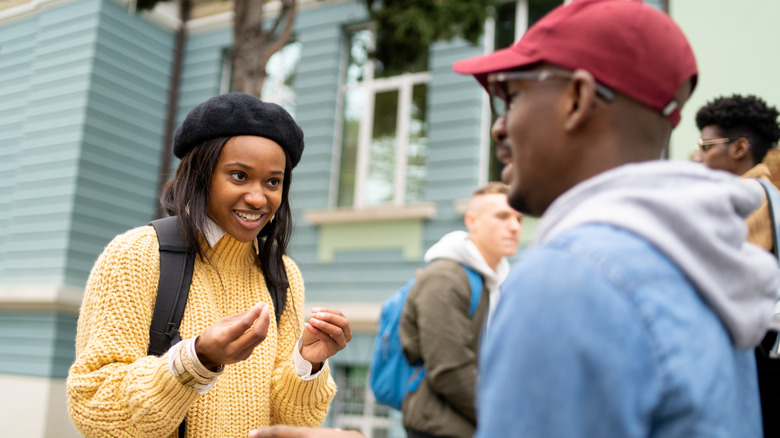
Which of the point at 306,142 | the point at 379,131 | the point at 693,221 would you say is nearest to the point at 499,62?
the point at 693,221

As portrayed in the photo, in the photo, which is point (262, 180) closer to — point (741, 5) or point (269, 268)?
point (269, 268)

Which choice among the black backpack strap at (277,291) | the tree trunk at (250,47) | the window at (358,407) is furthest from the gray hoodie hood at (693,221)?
the window at (358,407)

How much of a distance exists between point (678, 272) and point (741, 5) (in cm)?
649

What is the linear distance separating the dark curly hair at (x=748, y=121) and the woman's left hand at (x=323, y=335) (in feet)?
6.41

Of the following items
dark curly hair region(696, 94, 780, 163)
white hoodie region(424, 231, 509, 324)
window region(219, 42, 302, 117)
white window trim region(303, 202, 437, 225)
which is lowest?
white hoodie region(424, 231, 509, 324)

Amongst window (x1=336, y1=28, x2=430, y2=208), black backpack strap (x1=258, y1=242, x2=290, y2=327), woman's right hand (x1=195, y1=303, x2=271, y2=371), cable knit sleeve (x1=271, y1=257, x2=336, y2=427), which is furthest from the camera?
window (x1=336, y1=28, x2=430, y2=208)

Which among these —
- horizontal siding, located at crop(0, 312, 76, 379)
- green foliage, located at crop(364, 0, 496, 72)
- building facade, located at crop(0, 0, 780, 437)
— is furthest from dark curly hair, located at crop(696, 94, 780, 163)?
horizontal siding, located at crop(0, 312, 76, 379)

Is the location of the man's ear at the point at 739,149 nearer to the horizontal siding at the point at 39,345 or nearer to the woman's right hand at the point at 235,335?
the woman's right hand at the point at 235,335

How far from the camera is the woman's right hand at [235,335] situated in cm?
171

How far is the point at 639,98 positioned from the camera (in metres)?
1.16

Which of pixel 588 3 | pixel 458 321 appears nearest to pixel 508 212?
pixel 458 321

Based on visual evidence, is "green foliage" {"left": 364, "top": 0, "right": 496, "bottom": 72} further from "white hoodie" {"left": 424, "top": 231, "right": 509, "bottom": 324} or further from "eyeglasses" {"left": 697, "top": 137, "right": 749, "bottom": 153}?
"eyeglasses" {"left": 697, "top": 137, "right": 749, "bottom": 153}

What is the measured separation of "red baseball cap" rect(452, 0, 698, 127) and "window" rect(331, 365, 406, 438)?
21.8 feet

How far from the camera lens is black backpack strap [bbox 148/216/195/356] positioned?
1950mm
